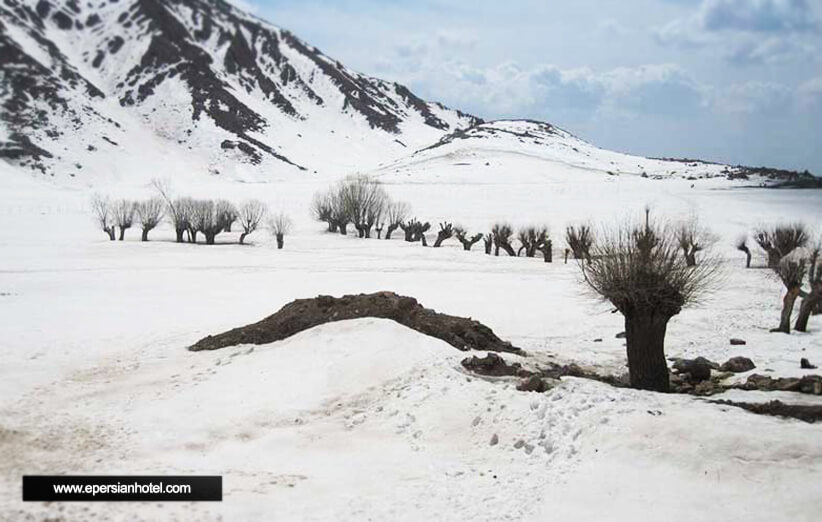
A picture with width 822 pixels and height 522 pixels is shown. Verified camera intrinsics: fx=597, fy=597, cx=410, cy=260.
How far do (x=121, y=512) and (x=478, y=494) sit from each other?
4.62 metres

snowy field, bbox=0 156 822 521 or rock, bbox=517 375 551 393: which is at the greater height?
rock, bbox=517 375 551 393

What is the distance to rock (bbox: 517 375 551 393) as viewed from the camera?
11055mm

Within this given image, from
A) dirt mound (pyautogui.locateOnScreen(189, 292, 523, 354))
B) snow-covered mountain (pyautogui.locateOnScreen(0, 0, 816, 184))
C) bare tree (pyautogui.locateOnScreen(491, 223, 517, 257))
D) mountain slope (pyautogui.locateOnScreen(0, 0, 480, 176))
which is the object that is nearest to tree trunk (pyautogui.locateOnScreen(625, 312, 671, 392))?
dirt mound (pyautogui.locateOnScreen(189, 292, 523, 354))

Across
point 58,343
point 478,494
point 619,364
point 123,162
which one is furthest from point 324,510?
point 123,162

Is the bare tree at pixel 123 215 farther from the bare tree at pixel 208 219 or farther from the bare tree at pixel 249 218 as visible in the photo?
the bare tree at pixel 249 218

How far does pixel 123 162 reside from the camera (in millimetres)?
119625

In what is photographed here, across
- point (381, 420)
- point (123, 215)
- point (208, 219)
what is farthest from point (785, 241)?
point (123, 215)

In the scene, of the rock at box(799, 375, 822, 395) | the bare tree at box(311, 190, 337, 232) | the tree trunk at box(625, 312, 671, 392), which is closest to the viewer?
the rock at box(799, 375, 822, 395)

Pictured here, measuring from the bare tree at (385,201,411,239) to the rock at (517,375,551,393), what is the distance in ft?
163

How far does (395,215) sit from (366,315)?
47623 mm

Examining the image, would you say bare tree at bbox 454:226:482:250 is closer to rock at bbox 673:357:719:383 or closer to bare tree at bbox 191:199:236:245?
bare tree at bbox 191:199:236:245

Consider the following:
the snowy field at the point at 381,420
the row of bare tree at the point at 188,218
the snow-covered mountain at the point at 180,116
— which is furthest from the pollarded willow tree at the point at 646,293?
the snow-covered mountain at the point at 180,116

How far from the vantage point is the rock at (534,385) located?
36.3 feet

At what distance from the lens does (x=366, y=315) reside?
1611 cm
